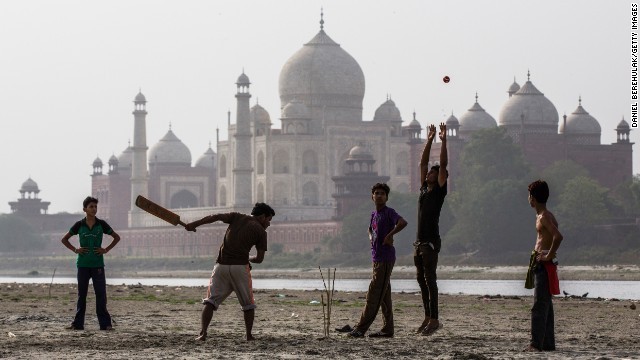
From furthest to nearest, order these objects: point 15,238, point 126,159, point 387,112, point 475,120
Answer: point 126,159 < point 15,238 < point 387,112 < point 475,120

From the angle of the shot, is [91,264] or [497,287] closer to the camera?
[91,264]

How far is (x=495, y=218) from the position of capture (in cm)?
8081

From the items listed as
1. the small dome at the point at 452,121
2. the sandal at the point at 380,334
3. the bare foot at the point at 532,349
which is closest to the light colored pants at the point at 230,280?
the sandal at the point at 380,334

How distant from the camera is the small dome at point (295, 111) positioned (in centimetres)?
11071

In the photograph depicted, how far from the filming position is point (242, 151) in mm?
106938

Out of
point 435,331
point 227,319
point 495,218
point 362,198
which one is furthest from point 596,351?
point 362,198

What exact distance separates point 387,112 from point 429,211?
101 m

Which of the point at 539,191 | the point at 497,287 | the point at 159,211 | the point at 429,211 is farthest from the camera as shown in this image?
the point at 497,287

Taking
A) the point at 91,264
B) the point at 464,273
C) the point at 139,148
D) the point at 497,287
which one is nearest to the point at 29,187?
the point at 139,148

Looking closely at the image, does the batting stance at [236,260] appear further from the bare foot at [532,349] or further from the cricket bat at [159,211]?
the bare foot at [532,349]

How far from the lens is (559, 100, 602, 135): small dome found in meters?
102

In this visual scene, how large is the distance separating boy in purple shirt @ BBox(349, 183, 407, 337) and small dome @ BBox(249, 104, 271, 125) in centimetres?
9795

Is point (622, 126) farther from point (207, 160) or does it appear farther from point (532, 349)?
point (532, 349)

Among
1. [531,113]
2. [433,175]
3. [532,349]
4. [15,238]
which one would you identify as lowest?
[532,349]
